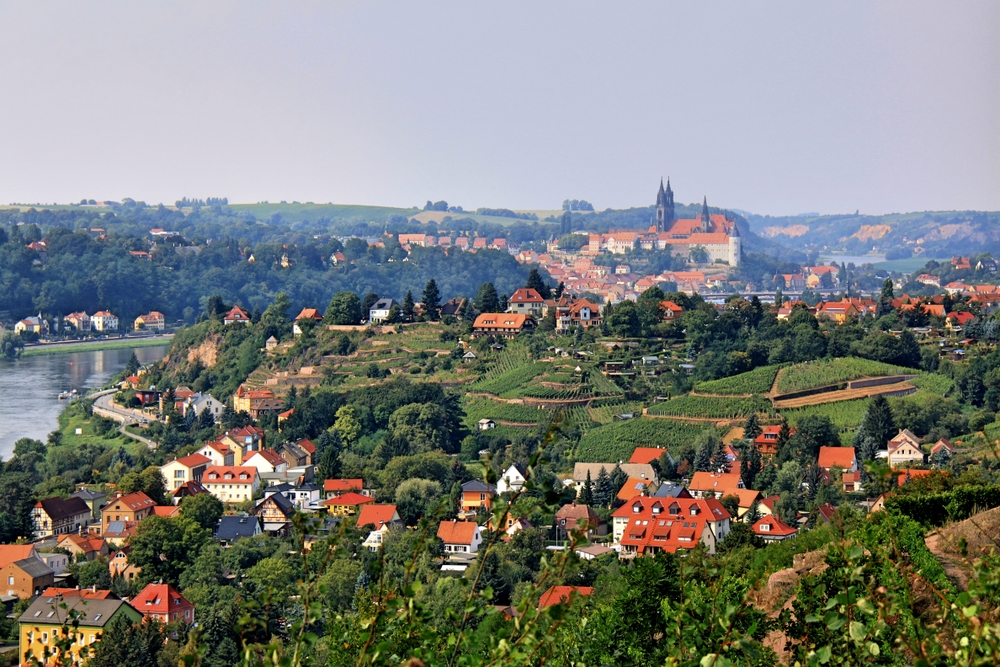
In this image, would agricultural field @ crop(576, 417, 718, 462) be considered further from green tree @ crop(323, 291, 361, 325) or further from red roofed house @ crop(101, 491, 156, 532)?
green tree @ crop(323, 291, 361, 325)

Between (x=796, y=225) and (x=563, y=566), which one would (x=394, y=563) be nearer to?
(x=563, y=566)

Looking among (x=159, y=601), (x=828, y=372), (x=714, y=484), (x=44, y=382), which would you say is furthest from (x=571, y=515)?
(x=44, y=382)

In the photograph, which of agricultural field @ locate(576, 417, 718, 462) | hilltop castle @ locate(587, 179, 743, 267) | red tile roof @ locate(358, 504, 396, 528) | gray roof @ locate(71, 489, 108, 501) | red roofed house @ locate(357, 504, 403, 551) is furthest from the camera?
hilltop castle @ locate(587, 179, 743, 267)

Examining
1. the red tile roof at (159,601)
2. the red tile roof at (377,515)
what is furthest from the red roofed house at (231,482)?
the red tile roof at (159,601)

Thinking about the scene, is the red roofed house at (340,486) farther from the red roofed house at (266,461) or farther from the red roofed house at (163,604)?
the red roofed house at (163,604)

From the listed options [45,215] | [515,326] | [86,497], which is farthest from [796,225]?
[86,497]

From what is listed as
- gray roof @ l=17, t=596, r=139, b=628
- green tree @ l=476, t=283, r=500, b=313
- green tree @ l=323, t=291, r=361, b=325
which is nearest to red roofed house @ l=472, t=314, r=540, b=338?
green tree @ l=476, t=283, r=500, b=313
